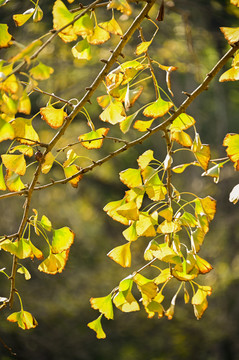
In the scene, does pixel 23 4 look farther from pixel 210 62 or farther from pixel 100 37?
pixel 100 37

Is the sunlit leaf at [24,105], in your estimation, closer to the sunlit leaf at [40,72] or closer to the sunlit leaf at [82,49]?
the sunlit leaf at [40,72]

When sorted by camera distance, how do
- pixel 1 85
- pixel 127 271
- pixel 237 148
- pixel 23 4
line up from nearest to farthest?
1. pixel 1 85
2. pixel 237 148
3. pixel 23 4
4. pixel 127 271

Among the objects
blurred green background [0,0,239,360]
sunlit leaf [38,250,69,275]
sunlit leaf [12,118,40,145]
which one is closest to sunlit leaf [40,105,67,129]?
sunlit leaf [12,118,40,145]

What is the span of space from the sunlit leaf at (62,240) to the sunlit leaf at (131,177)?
76 millimetres

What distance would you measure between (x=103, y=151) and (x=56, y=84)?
0.35 metres

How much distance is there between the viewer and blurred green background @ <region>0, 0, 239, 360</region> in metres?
2.14

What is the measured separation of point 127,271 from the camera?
7.06ft

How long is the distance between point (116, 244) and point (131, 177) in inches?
68.0

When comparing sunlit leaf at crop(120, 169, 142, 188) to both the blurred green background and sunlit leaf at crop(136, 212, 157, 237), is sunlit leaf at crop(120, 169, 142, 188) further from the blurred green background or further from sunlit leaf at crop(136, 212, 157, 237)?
the blurred green background

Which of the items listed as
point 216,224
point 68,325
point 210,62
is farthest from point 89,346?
point 210,62

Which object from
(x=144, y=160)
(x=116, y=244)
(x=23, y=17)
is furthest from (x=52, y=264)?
(x=116, y=244)

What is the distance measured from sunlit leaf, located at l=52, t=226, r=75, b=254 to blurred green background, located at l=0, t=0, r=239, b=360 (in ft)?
5.26

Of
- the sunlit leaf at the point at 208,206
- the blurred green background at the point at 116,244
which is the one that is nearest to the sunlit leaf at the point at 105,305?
the sunlit leaf at the point at 208,206

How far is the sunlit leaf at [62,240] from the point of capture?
0.51 metres
